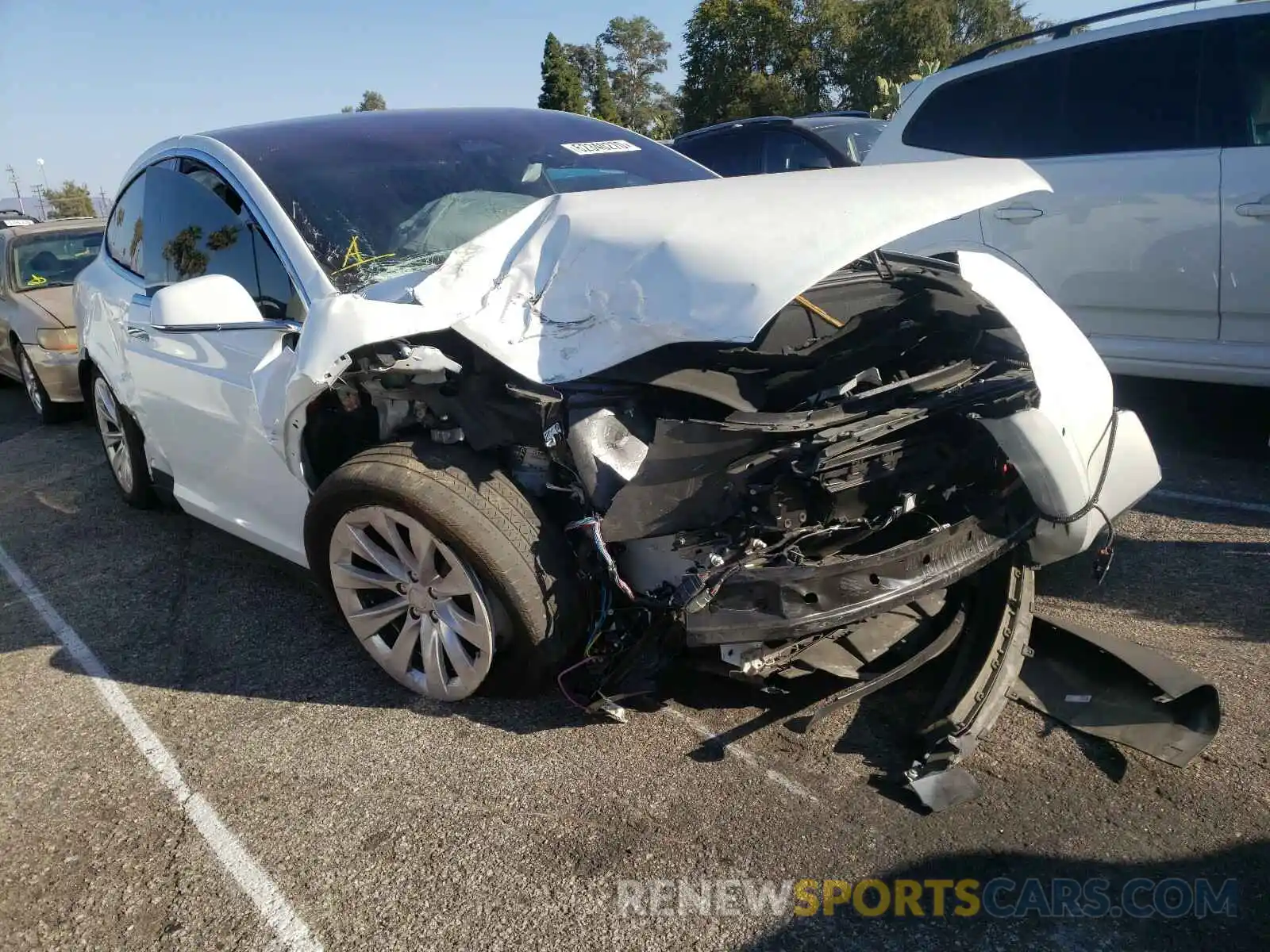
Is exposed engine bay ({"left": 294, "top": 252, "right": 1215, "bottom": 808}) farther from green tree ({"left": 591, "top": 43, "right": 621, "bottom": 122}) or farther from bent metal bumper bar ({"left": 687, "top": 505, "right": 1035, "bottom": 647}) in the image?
green tree ({"left": 591, "top": 43, "right": 621, "bottom": 122})

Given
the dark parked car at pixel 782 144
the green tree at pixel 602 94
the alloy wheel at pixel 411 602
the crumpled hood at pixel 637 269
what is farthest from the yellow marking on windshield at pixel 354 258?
the green tree at pixel 602 94

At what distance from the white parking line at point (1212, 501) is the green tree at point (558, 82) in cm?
4145

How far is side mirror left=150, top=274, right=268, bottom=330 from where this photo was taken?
324 cm

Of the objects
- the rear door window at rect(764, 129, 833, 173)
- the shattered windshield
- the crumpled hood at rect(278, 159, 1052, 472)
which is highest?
the rear door window at rect(764, 129, 833, 173)

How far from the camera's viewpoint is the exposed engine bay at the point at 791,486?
2568mm

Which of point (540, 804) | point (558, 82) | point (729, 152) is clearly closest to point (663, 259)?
point (540, 804)

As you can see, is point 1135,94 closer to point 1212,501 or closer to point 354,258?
point 1212,501

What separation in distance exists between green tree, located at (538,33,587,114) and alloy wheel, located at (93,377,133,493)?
132 feet

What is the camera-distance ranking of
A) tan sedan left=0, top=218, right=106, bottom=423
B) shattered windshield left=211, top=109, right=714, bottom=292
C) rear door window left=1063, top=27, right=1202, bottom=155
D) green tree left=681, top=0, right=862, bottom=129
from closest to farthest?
1. shattered windshield left=211, top=109, right=714, bottom=292
2. rear door window left=1063, top=27, right=1202, bottom=155
3. tan sedan left=0, top=218, right=106, bottom=423
4. green tree left=681, top=0, right=862, bottom=129

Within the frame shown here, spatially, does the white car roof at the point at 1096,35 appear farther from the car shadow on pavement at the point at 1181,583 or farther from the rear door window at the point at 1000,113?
the car shadow on pavement at the point at 1181,583

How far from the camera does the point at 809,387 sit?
2850 millimetres

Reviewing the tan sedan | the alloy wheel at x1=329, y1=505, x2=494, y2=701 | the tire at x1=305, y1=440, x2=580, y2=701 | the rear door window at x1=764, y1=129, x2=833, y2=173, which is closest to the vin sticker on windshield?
the tire at x1=305, y1=440, x2=580, y2=701

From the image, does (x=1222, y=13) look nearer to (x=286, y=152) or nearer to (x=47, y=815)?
(x=286, y=152)

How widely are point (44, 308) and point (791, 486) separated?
7.12m
